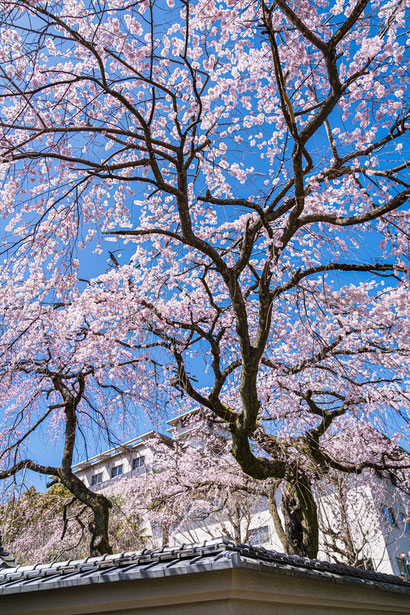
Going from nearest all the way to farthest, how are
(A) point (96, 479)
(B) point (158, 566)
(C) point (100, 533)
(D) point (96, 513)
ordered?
(B) point (158, 566) < (C) point (100, 533) < (D) point (96, 513) < (A) point (96, 479)

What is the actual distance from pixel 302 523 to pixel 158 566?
213 inches

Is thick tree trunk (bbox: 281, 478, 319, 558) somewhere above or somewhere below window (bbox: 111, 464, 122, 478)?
below

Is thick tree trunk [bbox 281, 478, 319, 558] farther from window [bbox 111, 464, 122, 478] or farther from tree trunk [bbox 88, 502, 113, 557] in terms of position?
window [bbox 111, 464, 122, 478]

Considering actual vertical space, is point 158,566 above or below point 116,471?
below

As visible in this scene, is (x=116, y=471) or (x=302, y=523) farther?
(x=116, y=471)

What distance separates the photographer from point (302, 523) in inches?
297

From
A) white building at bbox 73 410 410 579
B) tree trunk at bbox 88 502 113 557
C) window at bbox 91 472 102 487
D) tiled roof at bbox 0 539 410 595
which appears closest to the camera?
tiled roof at bbox 0 539 410 595

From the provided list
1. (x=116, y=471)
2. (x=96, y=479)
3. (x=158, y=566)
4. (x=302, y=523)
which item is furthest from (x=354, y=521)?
(x=96, y=479)

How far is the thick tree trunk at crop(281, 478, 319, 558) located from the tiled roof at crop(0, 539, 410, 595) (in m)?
3.65

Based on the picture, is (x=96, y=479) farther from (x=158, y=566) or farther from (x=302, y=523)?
(x=158, y=566)

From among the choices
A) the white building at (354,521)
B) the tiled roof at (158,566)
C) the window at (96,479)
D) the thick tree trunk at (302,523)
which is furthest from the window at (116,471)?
the tiled roof at (158,566)

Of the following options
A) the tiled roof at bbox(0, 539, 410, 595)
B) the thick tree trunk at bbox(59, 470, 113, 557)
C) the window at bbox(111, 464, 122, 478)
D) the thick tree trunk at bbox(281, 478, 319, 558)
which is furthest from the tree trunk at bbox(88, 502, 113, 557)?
the window at bbox(111, 464, 122, 478)

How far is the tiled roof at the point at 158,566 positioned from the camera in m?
2.77

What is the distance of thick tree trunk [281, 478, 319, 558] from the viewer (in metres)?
7.35
